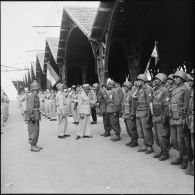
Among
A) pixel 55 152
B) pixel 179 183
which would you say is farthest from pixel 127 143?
pixel 179 183

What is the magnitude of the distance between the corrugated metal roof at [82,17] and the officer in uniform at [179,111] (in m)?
9.87

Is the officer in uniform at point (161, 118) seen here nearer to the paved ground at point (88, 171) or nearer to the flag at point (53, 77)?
the paved ground at point (88, 171)

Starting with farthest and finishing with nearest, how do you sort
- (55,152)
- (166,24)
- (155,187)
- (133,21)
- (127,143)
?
(166,24)
(133,21)
(127,143)
(55,152)
(155,187)

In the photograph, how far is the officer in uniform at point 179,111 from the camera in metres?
6.21

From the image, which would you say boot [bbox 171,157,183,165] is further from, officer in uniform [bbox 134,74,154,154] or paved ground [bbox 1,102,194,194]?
officer in uniform [bbox 134,74,154,154]

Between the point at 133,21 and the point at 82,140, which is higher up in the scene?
the point at 133,21

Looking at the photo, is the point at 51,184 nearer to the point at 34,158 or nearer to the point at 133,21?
the point at 34,158

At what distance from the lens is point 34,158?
303 inches

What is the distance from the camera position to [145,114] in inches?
304

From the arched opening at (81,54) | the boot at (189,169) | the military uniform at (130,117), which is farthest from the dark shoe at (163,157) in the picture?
the arched opening at (81,54)

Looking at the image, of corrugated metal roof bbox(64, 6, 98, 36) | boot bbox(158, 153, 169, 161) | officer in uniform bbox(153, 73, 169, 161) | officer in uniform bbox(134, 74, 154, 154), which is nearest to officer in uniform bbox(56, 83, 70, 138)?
officer in uniform bbox(134, 74, 154, 154)

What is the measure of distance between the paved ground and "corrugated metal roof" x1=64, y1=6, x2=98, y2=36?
28.1 feet

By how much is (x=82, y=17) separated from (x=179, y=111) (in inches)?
491

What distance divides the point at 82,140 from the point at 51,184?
4676 mm
